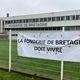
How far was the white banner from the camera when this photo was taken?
7.11 meters

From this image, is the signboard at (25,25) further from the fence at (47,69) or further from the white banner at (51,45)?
the white banner at (51,45)

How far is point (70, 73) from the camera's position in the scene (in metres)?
8.88

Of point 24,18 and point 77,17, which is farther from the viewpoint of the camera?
point 24,18

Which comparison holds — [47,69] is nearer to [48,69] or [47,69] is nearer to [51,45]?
[48,69]

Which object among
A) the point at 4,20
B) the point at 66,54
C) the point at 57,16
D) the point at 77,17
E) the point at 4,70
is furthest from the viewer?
the point at 4,20

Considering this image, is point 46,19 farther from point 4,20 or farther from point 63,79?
point 63,79

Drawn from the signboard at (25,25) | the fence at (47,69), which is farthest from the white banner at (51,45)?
the signboard at (25,25)

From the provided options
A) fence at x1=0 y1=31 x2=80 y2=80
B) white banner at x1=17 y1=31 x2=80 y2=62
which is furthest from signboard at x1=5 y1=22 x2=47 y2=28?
white banner at x1=17 y1=31 x2=80 y2=62

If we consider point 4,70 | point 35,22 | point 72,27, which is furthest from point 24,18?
point 4,70

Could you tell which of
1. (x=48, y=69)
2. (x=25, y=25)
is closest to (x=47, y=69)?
(x=48, y=69)

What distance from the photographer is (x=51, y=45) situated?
7.81 meters

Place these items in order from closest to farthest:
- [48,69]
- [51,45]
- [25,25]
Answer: [51,45] → [48,69] → [25,25]

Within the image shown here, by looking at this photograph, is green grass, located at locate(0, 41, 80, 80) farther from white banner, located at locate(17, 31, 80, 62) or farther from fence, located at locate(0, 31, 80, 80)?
white banner, located at locate(17, 31, 80, 62)

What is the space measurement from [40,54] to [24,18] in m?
67.4
